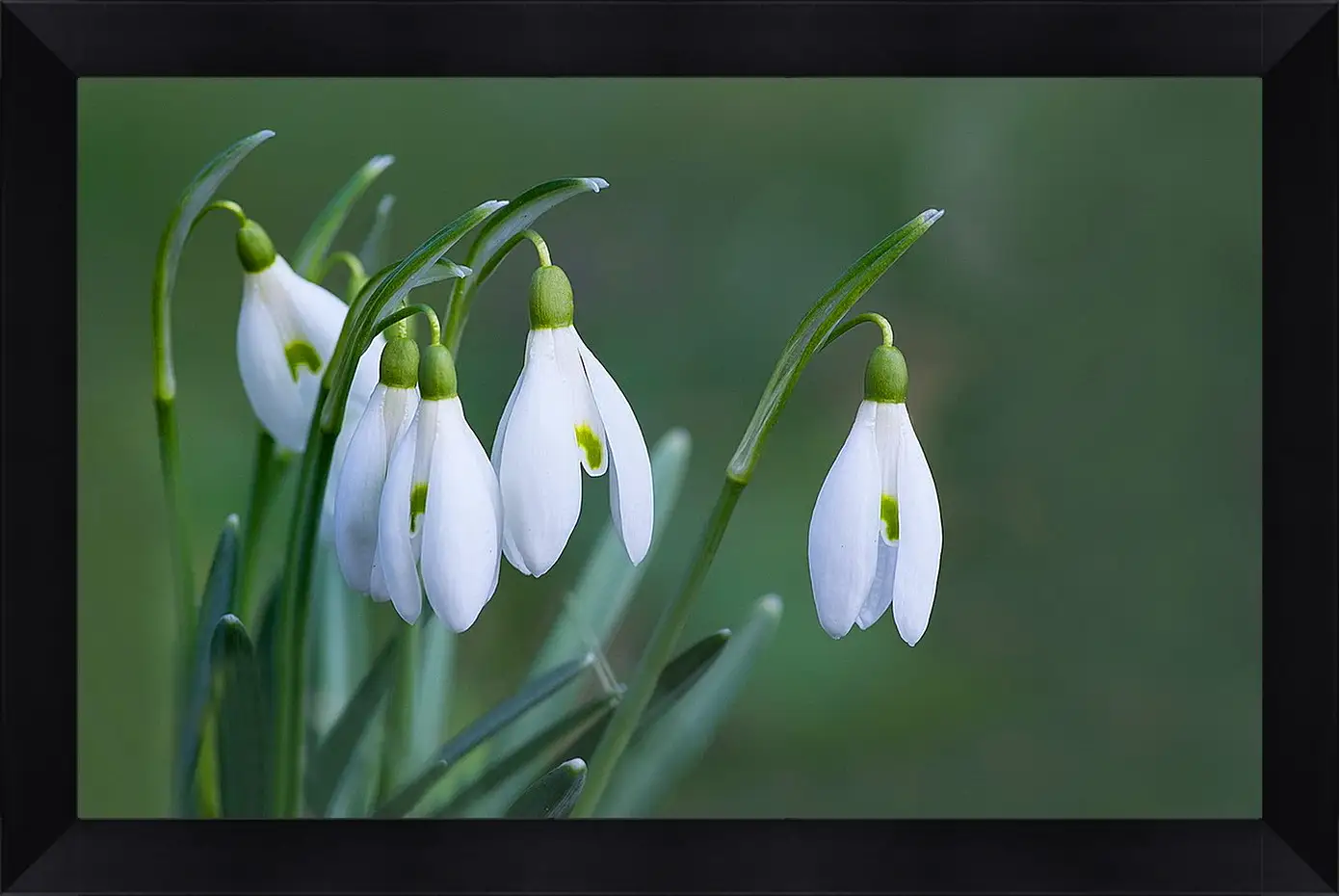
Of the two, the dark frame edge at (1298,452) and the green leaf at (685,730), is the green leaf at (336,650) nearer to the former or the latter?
the green leaf at (685,730)

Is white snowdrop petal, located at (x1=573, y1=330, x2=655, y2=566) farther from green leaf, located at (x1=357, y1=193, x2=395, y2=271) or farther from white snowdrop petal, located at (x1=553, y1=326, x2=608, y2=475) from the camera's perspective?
green leaf, located at (x1=357, y1=193, x2=395, y2=271)

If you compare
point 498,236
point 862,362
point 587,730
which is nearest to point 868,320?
point 498,236

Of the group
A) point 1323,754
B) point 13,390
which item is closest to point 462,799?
point 13,390

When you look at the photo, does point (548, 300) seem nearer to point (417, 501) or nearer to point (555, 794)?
point (417, 501)

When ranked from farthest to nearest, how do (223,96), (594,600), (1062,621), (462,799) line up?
(1062,621)
(223,96)
(594,600)
(462,799)

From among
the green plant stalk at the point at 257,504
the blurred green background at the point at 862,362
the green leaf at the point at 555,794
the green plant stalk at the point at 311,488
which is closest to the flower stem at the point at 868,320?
the green plant stalk at the point at 311,488

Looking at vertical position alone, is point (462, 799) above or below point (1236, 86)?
below
